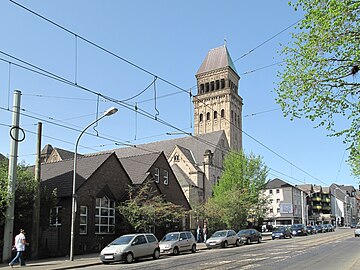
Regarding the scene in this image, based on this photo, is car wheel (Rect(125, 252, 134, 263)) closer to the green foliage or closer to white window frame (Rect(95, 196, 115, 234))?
white window frame (Rect(95, 196, 115, 234))

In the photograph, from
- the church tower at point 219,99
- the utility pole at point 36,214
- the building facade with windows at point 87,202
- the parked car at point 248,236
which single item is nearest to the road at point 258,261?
the utility pole at point 36,214

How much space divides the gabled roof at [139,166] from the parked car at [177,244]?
9015 mm

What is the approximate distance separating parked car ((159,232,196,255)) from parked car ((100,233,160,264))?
247 cm

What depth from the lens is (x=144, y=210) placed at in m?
32.4

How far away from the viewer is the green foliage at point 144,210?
107 feet

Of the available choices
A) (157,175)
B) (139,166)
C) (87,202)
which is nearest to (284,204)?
(157,175)

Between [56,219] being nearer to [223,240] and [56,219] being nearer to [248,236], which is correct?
[223,240]

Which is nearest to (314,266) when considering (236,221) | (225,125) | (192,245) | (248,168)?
(192,245)

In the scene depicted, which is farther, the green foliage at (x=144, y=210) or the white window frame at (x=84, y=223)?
the green foliage at (x=144, y=210)

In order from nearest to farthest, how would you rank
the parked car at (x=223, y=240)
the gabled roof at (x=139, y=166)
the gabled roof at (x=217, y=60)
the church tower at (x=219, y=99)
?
1. the parked car at (x=223, y=240)
2. the gabled roof at (x=139, y=166)
3. the church tower at (x=219, y=99)
4. the gabled roof at (x=217, y=60)

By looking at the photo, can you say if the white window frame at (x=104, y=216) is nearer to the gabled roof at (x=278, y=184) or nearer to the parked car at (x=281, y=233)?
the parked car at (x=281, y=233)

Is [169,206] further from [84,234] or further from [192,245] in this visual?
[84,234]

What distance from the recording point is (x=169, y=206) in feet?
114

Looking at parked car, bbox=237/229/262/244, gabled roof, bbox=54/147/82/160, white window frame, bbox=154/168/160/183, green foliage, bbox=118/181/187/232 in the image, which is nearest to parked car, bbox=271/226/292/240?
parked car, bbox=237/229/262/244
